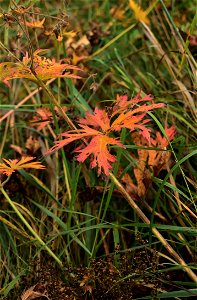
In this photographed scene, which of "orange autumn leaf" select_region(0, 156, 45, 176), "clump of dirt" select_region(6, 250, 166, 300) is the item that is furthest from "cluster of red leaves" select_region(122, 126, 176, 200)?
"orange autumn leaf" select_region(0, 156, 45, 176)

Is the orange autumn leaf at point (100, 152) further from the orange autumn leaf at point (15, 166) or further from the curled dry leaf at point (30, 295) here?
the curled dry leaf at point (30, 295)

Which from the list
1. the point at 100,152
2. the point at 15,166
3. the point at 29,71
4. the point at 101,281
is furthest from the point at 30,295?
the point at 29,71

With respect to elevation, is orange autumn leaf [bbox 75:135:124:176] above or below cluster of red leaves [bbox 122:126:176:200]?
above

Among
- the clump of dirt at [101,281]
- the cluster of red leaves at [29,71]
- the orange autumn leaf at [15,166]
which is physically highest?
the cluster of red leaves at [29,71]

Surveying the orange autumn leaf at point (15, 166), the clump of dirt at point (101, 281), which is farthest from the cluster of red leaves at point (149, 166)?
the orange autumn leaf at point (15, 166)

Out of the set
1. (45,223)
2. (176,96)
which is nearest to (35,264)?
(45,223)

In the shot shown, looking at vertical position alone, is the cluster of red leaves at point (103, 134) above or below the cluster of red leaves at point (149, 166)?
above

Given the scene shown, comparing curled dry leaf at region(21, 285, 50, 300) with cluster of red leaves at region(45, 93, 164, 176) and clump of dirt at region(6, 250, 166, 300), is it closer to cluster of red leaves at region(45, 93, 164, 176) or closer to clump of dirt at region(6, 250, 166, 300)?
clump of dirt at region(6, 250, 166, 300)

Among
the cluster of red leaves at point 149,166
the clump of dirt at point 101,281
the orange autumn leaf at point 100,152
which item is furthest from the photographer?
the cluster of red leaves at point 149,166

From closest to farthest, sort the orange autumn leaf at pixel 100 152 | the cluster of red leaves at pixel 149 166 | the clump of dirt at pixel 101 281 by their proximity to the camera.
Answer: the orange autumn leaf at pixel 100 152
the clump of dirt at pixel 101 281
the cluster of red leaves at pixel 149 166
